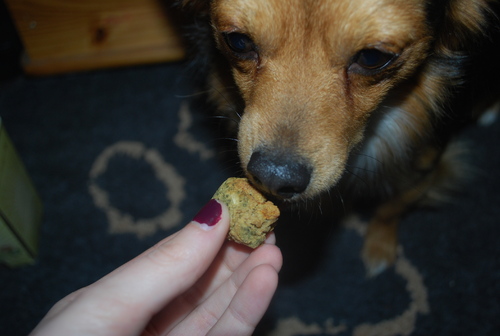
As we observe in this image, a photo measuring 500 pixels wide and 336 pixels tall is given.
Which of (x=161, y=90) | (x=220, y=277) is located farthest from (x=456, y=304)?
(x=161, y=90)

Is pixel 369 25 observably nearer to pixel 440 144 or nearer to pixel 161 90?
pixel 440 144

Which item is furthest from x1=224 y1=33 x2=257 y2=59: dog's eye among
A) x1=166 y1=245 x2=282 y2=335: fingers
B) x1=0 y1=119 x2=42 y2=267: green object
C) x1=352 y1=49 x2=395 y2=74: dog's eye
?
x1=0 y1=119 x2=42 y2=267: green object

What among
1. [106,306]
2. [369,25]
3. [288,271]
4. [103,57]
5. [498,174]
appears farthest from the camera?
[103,57]

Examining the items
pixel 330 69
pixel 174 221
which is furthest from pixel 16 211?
pixel 330 69

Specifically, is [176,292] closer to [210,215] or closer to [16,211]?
[210,215]

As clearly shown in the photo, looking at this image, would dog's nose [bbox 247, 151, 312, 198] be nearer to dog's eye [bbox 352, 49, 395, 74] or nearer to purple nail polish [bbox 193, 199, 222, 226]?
purple nail polish [bbox 193, 199, 222, 226]

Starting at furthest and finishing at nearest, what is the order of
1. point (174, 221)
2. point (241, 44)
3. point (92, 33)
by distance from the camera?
point (92, 33)
point (174, 221)
point (241, 44)

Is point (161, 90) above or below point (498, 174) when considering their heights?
above
